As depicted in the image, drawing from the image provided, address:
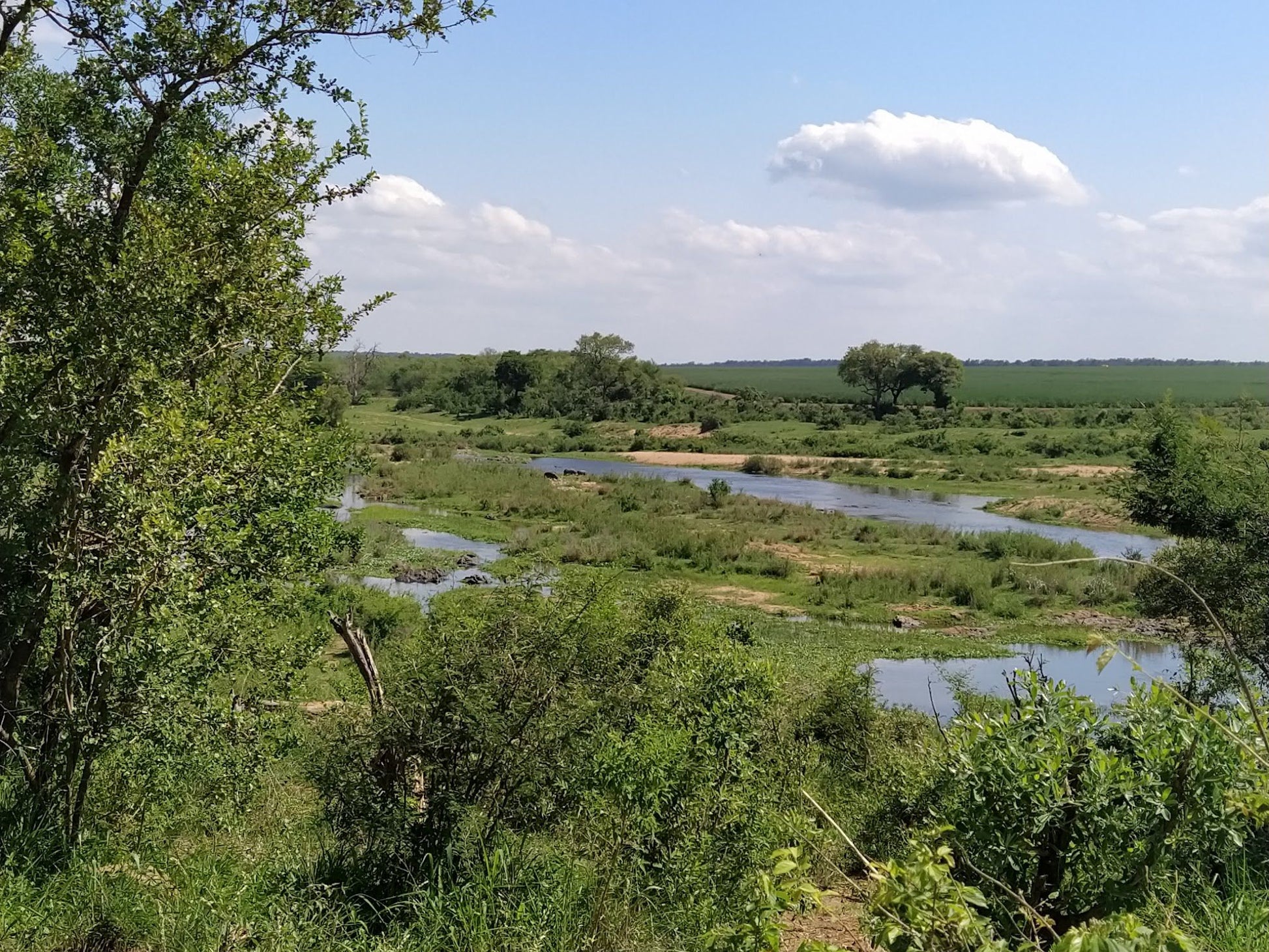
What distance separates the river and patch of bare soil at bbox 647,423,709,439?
12.2 m

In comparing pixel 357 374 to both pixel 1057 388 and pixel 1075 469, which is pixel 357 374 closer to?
pixel 1075 469

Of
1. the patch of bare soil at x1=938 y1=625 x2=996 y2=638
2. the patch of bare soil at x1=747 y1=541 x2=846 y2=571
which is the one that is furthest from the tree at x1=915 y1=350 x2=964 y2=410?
the patch of bare soil at x1=938 y1=625 x2=996 y2=638

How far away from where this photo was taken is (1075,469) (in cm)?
5400

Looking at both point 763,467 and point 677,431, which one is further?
point 677,431

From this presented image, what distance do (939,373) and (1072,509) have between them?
154 feet

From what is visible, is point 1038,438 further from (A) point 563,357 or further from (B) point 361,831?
(B) point 361,831

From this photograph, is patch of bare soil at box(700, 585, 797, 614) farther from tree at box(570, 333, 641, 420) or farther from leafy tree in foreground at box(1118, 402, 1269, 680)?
tree at box(570, 333, 641, 420)

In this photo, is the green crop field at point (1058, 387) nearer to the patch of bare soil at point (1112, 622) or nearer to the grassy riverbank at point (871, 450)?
the grassy riverbank at point (871, 450)

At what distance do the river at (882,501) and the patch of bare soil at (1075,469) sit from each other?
22.9 ft

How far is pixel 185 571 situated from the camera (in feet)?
15.9

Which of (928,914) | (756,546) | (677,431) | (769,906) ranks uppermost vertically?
Answer: (928,914)

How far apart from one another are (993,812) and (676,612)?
4.70 m

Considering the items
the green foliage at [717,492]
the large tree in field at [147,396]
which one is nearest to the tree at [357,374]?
the green foliage at [717,492]

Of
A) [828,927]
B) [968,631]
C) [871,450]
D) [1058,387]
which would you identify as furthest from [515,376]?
[828,927]
